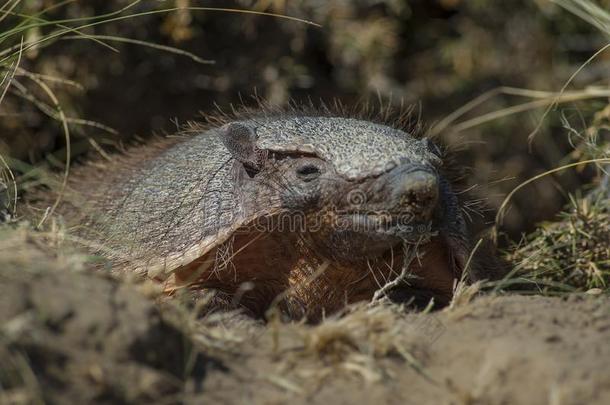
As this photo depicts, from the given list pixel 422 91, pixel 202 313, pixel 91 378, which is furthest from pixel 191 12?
pixel 91 378

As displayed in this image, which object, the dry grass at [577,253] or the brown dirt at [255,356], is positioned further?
the dry grass at [577,253]

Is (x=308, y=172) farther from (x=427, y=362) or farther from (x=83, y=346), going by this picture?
(x=83, y=346)

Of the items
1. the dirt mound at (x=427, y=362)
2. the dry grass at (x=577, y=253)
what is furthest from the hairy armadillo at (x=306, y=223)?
the dirt mound at (x=427, y=362)

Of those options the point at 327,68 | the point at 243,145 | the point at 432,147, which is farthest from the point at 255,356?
the point at 327,68

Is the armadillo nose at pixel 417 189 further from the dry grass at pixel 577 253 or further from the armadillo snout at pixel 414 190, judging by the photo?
the dry grass at pixel 577 253

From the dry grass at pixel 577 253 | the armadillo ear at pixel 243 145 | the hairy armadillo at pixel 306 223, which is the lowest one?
the dry grass at pixel 577 253

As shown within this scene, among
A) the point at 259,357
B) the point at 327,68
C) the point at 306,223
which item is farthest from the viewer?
the point at 327,68

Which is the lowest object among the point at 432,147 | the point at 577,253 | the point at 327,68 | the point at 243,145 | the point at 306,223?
the point at 577,253

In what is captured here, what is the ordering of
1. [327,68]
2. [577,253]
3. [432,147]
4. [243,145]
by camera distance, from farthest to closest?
[327,68] → [577,253] → [432,147] → [243,145]
